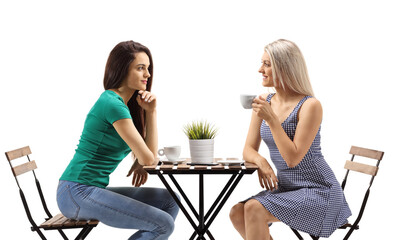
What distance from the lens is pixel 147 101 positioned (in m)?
3.55

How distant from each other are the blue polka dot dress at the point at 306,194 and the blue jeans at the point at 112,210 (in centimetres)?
69

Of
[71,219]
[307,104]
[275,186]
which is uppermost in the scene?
[307,104]

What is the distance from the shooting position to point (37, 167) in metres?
3.87

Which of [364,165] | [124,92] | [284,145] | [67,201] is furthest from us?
[364,165]

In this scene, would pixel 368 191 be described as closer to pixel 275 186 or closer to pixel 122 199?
pixel 275 186

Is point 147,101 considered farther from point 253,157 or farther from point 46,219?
point 46,219

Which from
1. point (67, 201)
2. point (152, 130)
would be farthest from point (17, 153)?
point (152, 130)

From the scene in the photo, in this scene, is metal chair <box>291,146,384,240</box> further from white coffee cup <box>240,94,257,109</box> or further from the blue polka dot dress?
white coffee cup <box>240,94,257,109</box>

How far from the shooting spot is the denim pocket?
3240mm

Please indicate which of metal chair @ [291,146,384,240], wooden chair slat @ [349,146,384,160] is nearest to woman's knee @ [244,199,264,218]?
metal chair @ [291,146,384,240]

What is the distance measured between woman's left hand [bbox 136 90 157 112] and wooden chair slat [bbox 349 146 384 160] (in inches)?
64.2

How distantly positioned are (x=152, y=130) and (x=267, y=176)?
0.93 m

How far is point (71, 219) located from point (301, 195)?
1566 mm

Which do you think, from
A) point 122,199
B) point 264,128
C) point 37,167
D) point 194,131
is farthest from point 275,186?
point 37,167
